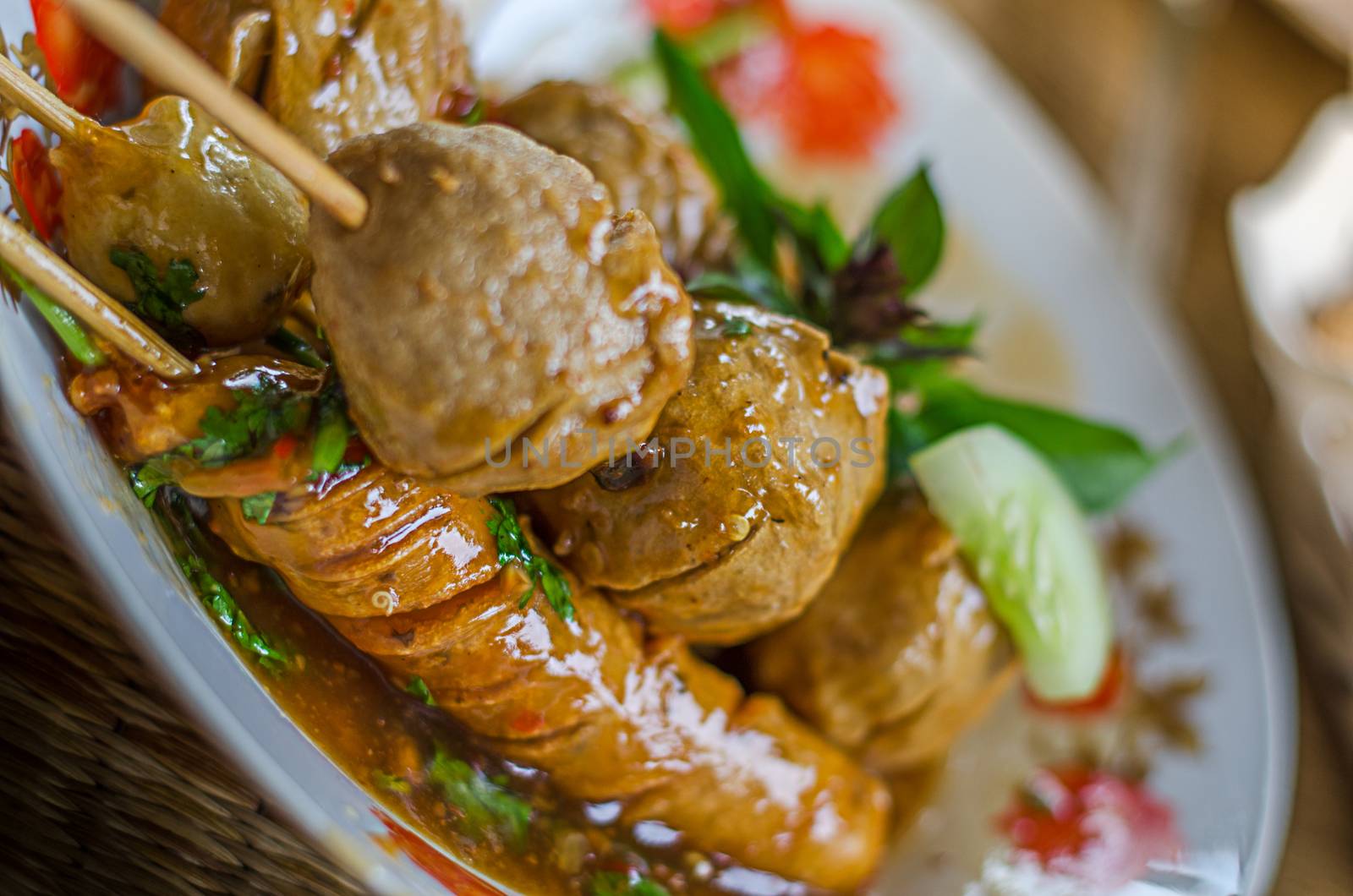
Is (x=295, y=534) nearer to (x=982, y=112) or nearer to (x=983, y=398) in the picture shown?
(x=983, y=398)

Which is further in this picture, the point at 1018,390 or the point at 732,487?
the point at 1018,390

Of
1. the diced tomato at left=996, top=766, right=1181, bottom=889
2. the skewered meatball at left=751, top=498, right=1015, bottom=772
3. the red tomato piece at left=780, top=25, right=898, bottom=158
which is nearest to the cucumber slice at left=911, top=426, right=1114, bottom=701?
the skewered meatball at left=751, top=498, right=1015, bottom=772

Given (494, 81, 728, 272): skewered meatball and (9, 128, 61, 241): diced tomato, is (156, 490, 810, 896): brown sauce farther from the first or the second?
(494, 81, 728, 272): skewered meatball

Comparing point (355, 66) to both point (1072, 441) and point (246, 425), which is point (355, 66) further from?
point (1072, 441)

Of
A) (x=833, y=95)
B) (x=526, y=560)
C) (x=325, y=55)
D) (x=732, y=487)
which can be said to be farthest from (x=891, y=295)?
(x=833, y=95)

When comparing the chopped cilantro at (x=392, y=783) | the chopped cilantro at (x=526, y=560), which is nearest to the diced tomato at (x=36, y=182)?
the chopped cilantro at (x=526, y=560)

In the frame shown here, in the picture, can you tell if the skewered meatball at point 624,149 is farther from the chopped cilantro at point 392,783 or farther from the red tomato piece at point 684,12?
the red tomato piece at point 684,12
